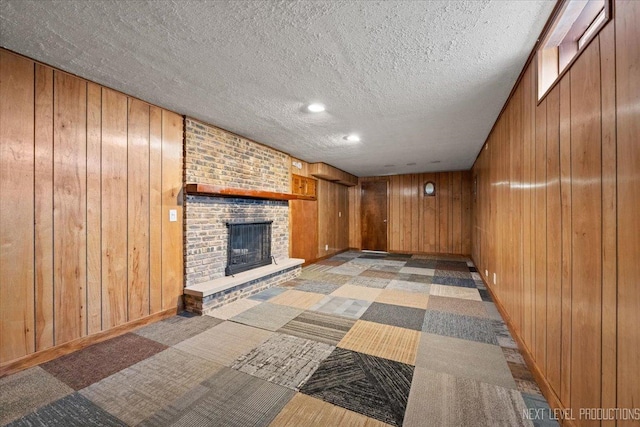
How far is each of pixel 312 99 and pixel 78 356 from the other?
10.1 feet

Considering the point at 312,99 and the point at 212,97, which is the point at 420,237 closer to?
the point at 312,99

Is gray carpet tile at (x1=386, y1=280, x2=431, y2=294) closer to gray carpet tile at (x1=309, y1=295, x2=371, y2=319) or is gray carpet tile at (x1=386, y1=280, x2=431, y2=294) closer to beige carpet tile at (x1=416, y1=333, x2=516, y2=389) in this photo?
gray carpet tile at (x1=309, y1=295, x2=371, y2=319)

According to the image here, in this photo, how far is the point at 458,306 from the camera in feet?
10.7

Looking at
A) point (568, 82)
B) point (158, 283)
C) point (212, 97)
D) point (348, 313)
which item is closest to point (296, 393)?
point (348, 313)

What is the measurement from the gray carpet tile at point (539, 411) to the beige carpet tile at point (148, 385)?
2.08 meters

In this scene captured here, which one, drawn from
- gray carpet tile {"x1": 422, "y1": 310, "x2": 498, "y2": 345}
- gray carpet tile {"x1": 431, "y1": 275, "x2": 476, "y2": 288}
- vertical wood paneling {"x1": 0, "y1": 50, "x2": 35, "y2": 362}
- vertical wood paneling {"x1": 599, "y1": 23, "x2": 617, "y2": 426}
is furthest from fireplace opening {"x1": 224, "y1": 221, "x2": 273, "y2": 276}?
vertical wood paneling {"x1": 599, "y1": 23, "x2": 617, "y2": 426}

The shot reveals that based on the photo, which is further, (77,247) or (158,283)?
(158,283)

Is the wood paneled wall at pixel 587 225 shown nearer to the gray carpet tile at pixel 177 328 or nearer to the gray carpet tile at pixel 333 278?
the gray carpet tile at pixel 333 278

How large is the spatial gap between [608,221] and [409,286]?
3.31 m

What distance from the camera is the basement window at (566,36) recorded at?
→ 4.32 ft

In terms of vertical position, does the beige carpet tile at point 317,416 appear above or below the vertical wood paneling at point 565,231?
below

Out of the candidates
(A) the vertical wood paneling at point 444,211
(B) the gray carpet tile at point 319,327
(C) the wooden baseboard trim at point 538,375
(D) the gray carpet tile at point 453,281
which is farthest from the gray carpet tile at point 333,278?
(A) the vertical wood paneling at point 444,211

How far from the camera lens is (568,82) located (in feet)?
4.50

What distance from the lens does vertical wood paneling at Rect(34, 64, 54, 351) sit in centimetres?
202
